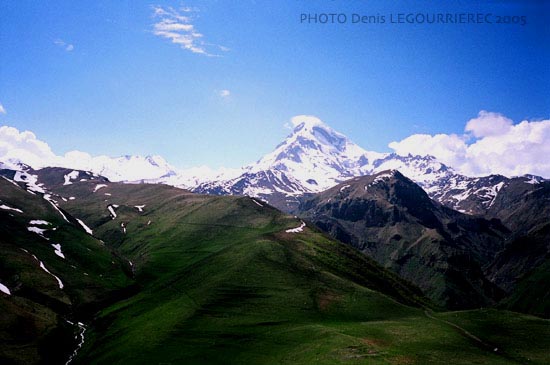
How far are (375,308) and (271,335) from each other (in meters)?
42.5

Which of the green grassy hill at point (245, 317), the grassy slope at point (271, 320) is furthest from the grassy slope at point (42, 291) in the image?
the grassy slope at point (271, 320)

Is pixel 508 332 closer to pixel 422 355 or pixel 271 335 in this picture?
pixel 422 355

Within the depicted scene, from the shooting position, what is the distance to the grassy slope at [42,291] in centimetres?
11169

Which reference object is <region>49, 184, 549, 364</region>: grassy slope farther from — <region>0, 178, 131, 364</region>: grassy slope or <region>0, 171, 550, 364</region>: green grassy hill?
<region>0, 178, 131, 364</region>: grassy slope

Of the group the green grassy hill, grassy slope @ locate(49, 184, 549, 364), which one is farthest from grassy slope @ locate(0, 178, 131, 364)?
grassy slope @ locate(49, 184, 549, 364)

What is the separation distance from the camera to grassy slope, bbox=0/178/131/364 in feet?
366

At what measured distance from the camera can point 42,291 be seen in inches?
5728

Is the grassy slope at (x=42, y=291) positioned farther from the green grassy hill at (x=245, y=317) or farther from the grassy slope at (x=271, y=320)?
the grassy slope at (x=271, y=320)

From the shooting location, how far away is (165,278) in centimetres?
18838

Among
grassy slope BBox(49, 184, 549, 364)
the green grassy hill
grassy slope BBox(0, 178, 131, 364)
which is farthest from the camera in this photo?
grassy slope BBox(0, 178, 131, 364)

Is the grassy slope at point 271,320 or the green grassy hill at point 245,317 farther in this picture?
the green grassy hill at point 245,317

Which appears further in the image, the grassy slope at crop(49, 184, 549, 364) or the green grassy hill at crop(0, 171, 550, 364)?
the green grassy hill at crop(0, 171, 550, 364)

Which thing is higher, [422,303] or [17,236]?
[17,236]

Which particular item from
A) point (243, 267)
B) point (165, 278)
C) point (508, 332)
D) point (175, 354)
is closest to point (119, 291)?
point (165, 278)
